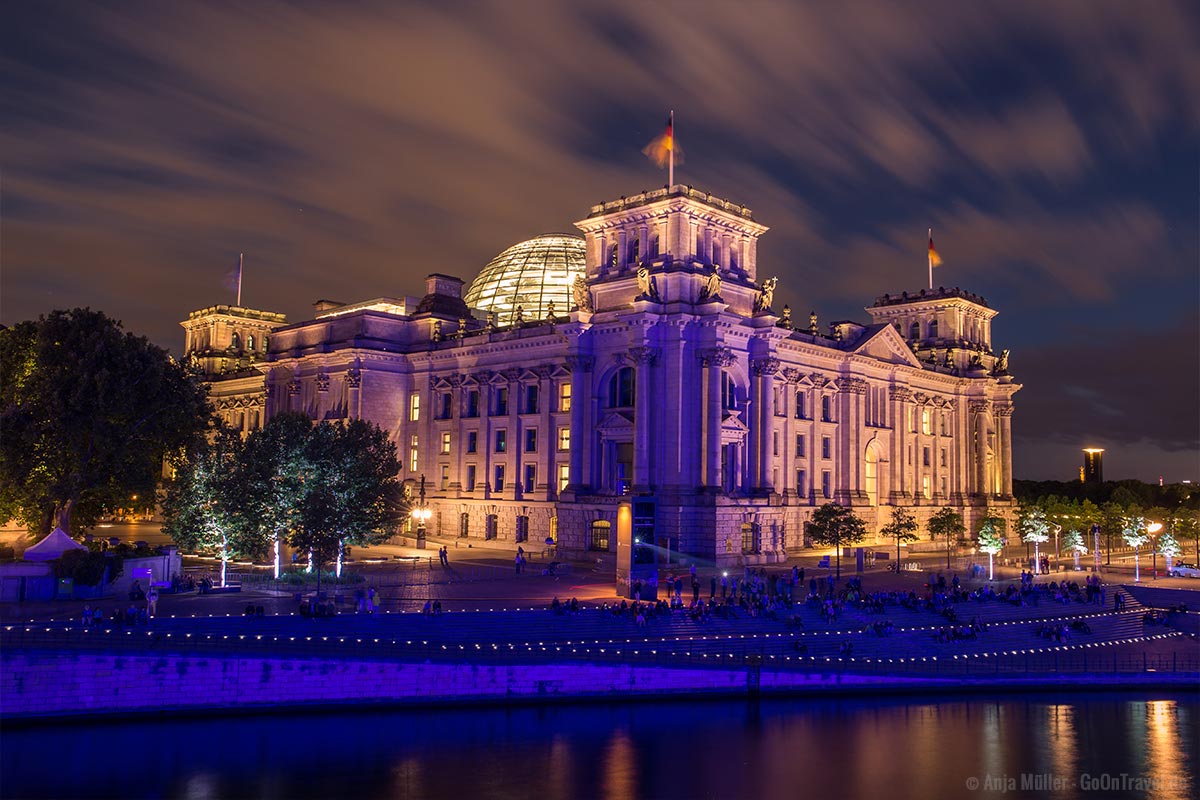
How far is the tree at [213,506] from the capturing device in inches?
2105

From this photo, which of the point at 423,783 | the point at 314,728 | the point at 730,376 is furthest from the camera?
the point at 730,376

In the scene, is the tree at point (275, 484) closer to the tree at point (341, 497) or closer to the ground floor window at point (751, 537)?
the tree at point (341, 497)

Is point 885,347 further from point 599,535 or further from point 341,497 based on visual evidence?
point 341,497

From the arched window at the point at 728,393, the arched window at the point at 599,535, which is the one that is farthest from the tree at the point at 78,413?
the arched window at the point at 728,393

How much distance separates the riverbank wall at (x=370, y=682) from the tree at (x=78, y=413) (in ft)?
78.8

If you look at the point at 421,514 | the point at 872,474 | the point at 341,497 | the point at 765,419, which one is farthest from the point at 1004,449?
the point at 341,497

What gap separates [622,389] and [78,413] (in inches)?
1409

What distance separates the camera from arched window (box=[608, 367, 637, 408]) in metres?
76.0

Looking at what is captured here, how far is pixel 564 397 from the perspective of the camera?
83.1m

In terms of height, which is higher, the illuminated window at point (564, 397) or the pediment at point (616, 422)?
the illuminated window at point (564, 397)

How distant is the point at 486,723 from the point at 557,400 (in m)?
45.6

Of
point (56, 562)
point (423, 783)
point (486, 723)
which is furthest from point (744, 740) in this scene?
point (56, 562)

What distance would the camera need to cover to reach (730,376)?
248 feet

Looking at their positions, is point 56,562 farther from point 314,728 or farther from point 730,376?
point 730,376
